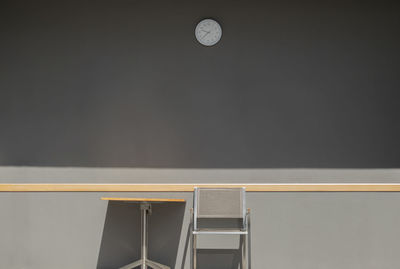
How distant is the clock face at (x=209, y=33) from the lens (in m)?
4.80

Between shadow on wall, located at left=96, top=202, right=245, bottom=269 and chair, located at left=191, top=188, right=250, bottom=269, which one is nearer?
chair, located at left=191, top=188, right=250, bottom=269

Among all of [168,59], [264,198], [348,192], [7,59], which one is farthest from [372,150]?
[7,59]

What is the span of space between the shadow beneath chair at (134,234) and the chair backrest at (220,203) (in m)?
0.32

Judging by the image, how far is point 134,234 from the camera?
155 inches

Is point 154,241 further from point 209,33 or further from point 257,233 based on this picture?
point 209,33

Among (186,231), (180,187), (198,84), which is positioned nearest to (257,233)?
(186,231)

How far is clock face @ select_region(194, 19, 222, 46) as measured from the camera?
480 centimetres

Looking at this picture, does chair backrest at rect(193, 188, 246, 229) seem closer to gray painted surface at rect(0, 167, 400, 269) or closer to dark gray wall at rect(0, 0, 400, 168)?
gray painted surface at rect(0, 167, 400, 269)

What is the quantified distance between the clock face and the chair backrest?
6.11 feet

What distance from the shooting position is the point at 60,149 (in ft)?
15.6

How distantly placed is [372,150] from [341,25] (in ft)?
4.55

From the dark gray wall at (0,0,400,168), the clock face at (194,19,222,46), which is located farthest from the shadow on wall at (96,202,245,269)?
the clock face at (194,19,222,46)

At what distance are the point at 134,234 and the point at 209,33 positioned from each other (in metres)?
2.26

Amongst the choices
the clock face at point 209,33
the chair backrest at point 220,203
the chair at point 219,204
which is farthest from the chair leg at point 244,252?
the clock face at point 209,33
